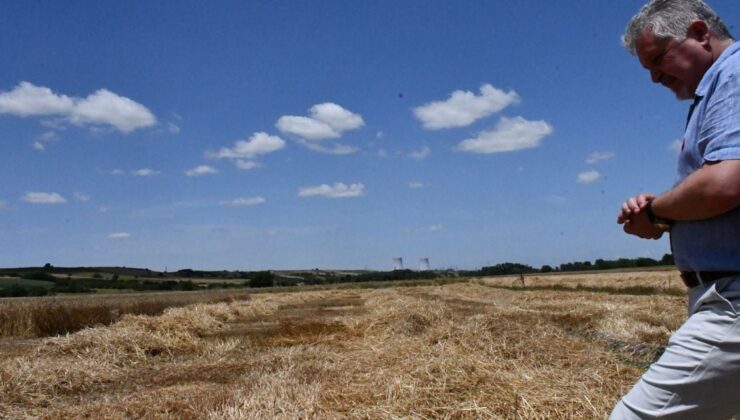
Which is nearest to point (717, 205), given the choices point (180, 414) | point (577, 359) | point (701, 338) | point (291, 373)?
point (701, 338)

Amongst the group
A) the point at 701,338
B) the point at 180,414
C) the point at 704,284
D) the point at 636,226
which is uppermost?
the point at 636,226

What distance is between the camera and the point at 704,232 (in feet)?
6.15

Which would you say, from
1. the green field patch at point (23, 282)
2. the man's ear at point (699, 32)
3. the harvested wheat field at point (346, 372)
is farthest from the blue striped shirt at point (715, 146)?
the green field patch at point (23, 282)

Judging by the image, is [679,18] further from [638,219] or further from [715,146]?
[638,219]

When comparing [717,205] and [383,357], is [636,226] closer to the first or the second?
[717,205]

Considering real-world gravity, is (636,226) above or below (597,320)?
above

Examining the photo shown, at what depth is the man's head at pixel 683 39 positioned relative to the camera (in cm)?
208

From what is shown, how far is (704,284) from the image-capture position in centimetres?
191

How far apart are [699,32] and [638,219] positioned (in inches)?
27.6

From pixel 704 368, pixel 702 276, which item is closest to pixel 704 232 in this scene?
pixel 702 276

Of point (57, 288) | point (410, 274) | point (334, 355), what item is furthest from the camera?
point (410, 274)

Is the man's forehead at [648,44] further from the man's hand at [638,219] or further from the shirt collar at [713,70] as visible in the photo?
the man's hand at [638,219]

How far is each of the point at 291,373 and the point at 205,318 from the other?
33.5ft

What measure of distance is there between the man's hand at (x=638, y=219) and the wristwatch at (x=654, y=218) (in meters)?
0.02
